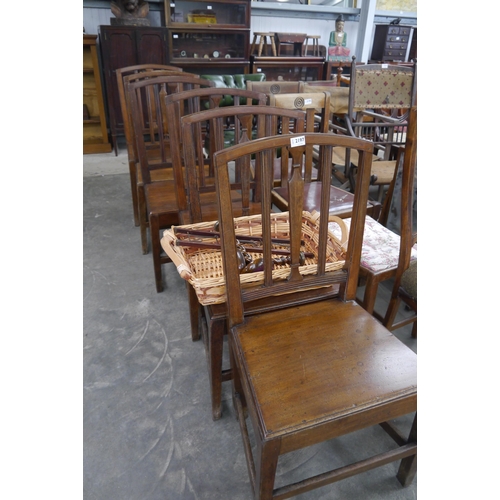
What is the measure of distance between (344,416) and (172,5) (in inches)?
192

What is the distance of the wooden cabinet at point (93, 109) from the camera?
3996mm

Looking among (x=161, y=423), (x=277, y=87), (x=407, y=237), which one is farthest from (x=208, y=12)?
(x=161, y=423)

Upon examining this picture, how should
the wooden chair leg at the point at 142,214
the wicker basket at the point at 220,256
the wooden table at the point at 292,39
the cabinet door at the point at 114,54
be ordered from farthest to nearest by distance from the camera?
the wooden table at the point at 292,39 < the cabinet door at the point at 114,54 < the wooden chair leg at the point at 142,214 < the wicker basket at the point at 220,256

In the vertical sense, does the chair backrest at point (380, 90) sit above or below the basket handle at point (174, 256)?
above

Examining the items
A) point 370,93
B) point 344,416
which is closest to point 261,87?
point 370,93

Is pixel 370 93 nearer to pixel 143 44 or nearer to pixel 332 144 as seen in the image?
pixel 332 144

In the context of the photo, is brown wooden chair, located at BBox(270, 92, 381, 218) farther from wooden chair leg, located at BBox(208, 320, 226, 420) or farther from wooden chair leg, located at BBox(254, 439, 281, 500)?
wooden chair leg, located at BBox(254, 439, 281, 500)

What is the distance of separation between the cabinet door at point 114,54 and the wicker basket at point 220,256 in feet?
11.2

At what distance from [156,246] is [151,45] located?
3203 millimetres

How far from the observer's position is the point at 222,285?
107 centimetres

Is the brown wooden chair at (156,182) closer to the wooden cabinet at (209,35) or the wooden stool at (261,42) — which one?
the wooden cabinet at (209,35)

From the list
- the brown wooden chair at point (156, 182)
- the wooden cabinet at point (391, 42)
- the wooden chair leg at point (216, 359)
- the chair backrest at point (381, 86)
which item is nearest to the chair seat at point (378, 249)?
the wooden chair leg at point (216, 359)

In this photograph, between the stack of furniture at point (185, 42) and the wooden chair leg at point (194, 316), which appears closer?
the wooden chair leg at point (194, 316)

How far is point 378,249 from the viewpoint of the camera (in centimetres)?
150
